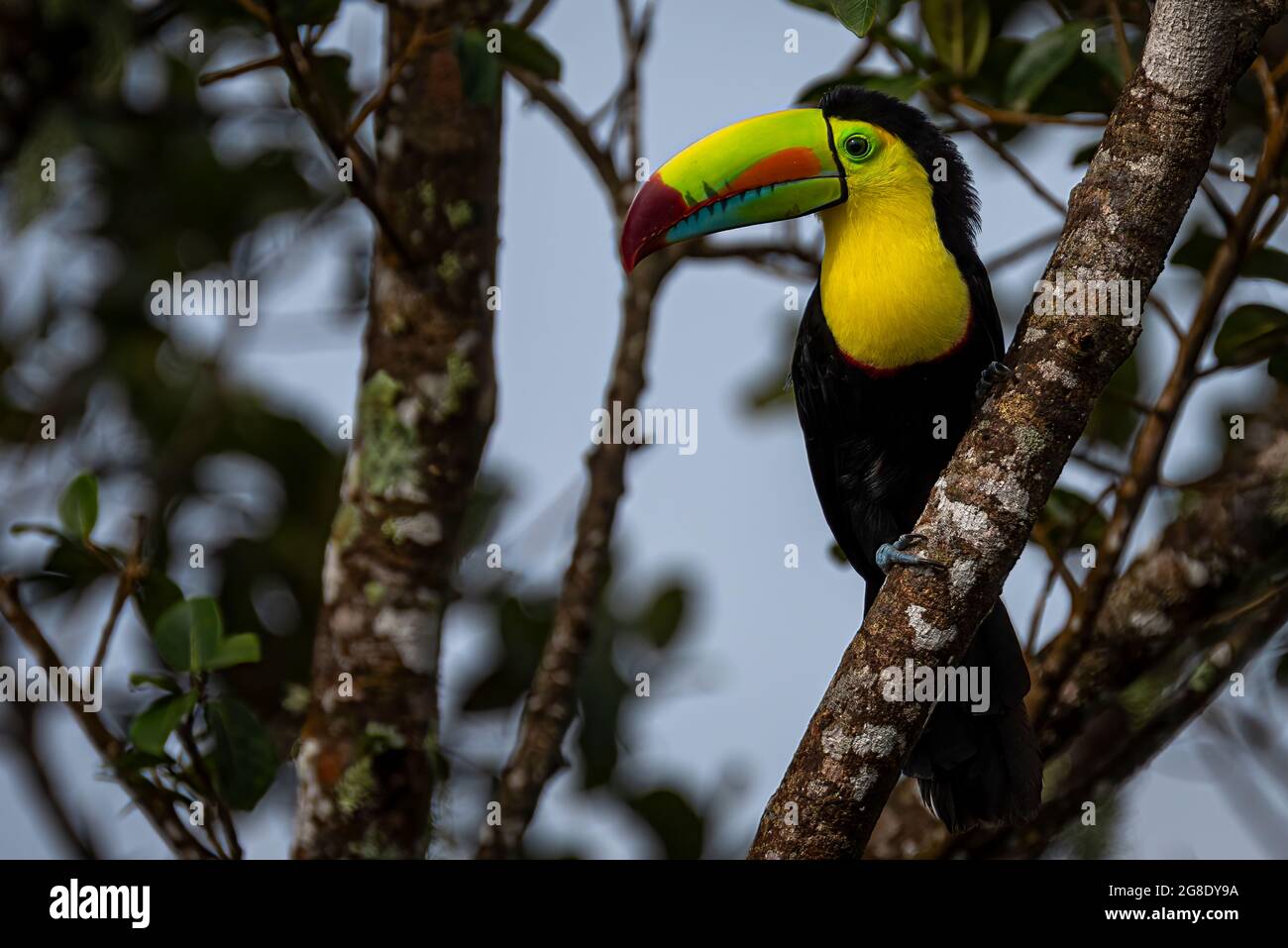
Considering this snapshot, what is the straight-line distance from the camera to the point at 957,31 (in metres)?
2.85

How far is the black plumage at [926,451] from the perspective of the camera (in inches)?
102

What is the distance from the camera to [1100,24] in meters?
2.94

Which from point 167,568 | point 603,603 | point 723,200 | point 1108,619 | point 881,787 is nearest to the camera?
point 881,787

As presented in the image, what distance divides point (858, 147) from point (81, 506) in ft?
5.45

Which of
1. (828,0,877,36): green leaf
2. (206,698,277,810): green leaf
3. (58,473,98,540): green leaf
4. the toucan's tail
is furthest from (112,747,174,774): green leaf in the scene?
(828,0,877,36): green leaf

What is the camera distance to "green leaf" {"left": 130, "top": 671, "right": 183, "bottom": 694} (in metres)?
2.43

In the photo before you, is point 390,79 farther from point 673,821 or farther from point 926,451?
point 673,821

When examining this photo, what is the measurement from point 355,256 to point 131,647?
136 cm

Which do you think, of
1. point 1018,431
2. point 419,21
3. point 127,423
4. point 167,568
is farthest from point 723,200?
point 127,423

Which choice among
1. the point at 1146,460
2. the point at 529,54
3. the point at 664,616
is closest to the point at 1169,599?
the point at 1146,460

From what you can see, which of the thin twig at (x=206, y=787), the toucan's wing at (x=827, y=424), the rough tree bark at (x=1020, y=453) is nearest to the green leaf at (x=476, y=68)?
the toucan's wing at (x=827, y=424)

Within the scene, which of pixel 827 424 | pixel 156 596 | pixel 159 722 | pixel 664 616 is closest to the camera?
pixel 159 722

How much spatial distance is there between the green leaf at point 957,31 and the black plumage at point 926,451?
255 mm

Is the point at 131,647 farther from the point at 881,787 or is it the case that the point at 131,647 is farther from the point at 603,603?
the point at 881,787
